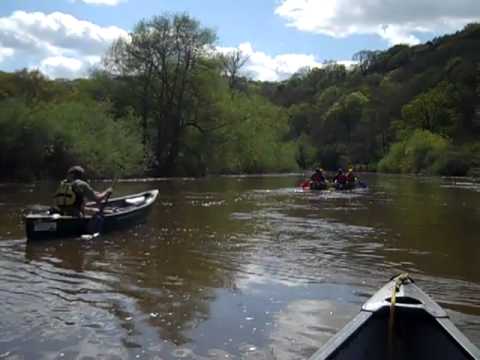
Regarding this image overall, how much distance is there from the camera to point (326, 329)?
22.0 ft

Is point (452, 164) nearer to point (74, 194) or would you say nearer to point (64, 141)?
point (64, 141)

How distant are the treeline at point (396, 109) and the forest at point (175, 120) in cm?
22

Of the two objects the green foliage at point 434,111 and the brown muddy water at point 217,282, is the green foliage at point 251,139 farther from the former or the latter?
the brown muddy water at point 217,282

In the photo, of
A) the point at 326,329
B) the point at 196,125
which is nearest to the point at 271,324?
the point at 326,329

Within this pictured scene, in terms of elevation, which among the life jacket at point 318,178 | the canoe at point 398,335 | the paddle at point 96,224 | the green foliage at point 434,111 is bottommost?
the paddle at point 96,224

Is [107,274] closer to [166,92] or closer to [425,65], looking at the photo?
[166,92]

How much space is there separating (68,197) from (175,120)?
1338 inches

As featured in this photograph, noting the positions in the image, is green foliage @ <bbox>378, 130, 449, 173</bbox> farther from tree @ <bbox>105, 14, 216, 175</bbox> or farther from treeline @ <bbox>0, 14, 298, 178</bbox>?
tree @ <bbox>105, 14, 216, 175</bbox>

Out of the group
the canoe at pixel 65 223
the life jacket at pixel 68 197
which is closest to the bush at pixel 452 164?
the canoe at pixel 65 223

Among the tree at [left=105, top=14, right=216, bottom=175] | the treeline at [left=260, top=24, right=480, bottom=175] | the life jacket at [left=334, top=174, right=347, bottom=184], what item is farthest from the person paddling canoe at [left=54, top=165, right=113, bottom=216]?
the treeline at [left=260, top=24, right=480, bottom=175]

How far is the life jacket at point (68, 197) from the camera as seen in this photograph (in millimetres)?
13219

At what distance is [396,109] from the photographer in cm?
8881

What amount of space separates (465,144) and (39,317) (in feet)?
217

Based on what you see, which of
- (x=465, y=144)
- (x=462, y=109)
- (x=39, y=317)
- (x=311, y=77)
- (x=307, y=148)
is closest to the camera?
(x=39, y=317)
